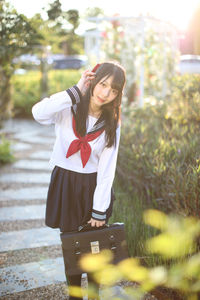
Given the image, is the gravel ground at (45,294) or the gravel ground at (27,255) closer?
the gravel ground at (45,294)

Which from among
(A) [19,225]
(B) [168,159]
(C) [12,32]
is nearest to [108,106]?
(B) [168,159]

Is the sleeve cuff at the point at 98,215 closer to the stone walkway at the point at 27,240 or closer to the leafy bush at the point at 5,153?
the stone walkway at the point at 27,240

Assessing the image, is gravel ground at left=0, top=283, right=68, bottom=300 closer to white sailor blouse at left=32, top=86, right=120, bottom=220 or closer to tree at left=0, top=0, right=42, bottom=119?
white sailor blouse at left=32, top=86, right=120, bottom=220

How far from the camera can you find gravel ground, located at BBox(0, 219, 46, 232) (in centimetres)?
314

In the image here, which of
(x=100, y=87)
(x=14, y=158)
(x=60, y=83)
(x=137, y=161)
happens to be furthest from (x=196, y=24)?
(x=100, y=87)

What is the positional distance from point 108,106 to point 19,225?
1.82 metres

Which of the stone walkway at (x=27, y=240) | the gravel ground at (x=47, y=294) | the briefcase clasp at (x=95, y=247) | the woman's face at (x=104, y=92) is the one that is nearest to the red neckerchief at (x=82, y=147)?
the woman's face at (x=104, y=92)

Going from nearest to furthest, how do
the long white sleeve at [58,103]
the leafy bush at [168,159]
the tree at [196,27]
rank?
1. the long white sleeve at [58,103]
2. the leafy bush at [168,159]
3. the tree at [196,27]

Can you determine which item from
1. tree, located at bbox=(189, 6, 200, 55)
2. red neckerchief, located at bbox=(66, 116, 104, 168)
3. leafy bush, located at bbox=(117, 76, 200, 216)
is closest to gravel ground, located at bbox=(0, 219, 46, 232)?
leafy bush, located at bbox=(117, 76, 200, 216)

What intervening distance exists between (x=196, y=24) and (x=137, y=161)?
55.9 ft

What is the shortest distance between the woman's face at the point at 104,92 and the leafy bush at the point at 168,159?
854 mm

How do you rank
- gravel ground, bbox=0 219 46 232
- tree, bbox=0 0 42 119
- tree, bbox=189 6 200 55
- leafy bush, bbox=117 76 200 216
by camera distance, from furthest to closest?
tree, bbox=189 6 200 55
tree, bbox=0 0 42 119
gravel ground, bbox=0 219 46 232
leafy bush, bbox=117 76 200 216

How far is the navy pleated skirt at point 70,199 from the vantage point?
187 centimetres

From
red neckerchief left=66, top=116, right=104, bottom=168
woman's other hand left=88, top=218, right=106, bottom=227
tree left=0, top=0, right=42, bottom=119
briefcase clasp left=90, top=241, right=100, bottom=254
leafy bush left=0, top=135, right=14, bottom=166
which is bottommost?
leafy bush left=0, top=135, right=14, bottom=166
